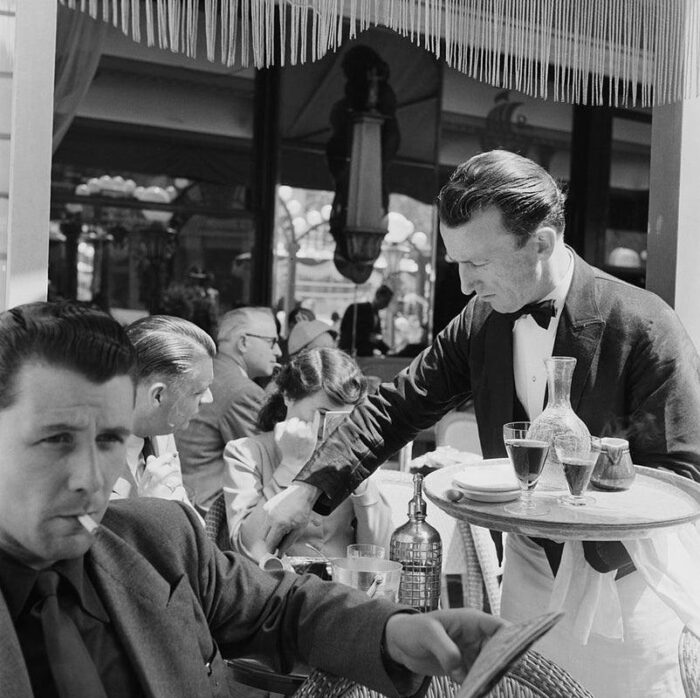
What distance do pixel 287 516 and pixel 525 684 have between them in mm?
923

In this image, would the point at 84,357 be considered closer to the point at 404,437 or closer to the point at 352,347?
the point at 404,437

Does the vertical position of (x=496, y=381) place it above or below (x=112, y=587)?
above

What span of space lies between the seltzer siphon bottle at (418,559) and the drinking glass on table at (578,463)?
1.06 ft

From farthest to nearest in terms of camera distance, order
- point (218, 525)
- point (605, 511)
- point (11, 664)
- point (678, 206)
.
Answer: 1. point (678, 206)
2. point (218, 525)
3. point (605, 511)
4. point (11, 664)

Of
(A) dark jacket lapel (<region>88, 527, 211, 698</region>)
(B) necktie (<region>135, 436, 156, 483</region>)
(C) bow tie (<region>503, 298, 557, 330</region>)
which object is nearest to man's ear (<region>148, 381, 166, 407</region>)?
(B) necktie (<region>135, 436, 156, 483</region>)

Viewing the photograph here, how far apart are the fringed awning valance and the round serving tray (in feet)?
4.41

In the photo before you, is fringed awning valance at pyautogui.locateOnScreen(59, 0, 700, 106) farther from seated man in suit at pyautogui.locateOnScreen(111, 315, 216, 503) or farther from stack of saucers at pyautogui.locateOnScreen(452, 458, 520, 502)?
stack of saucers at pyautogui.locateOnScreen(452, 458, 520, 502)

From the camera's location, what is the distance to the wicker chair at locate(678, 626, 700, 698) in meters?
1.85

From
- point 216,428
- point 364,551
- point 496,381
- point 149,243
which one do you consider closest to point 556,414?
point 496,381

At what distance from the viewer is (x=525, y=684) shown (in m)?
1.50

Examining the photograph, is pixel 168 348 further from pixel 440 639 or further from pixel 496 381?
pixel 440 639

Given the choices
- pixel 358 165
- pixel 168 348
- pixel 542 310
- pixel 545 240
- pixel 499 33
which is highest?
pixel 358 165

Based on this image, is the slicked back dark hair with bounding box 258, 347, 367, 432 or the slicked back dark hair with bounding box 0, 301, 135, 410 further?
the slicked back dark hair with bounding box 258, 347, 367, 432

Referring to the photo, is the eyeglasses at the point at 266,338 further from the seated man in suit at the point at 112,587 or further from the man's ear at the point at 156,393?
the seated man in suit at the point at 112,587
